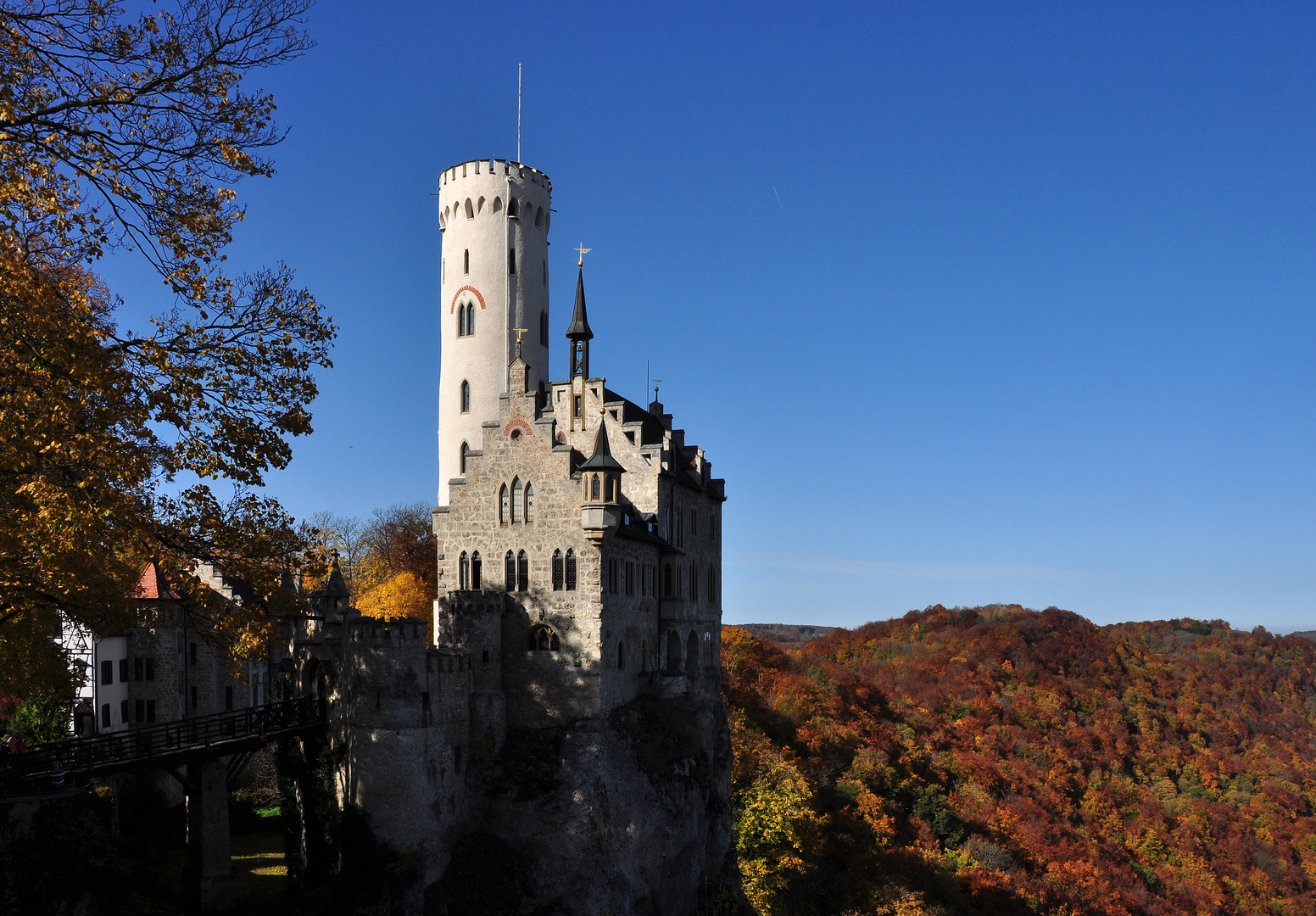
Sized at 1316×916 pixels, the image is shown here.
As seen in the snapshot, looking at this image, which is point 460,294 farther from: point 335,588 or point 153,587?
point 153,587

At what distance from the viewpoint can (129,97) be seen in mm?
17875

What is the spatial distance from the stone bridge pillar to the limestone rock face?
6513 millimetres

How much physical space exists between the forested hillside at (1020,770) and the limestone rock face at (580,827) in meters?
13.2

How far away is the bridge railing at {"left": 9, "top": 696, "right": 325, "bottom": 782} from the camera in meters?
27.3

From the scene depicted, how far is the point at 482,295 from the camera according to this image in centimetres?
5138

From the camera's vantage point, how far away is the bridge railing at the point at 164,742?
2730 centimetres

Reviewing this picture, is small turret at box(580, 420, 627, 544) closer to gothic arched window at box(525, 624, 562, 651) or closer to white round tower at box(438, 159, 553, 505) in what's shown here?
gothic arched window at box(525, 624, 562, 651)

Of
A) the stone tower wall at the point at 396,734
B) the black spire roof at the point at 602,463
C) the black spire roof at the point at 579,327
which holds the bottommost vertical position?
the stone tower wall at the point at 396,734

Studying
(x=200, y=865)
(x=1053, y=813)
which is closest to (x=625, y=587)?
(x=200, y=865)

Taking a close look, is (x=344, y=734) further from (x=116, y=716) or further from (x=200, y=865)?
(x=116, y=716)

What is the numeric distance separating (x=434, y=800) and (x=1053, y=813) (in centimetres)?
7026

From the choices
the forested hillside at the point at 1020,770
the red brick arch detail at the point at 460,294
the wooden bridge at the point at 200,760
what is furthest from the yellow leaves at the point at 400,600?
the forested hillside at the point at 1020,770

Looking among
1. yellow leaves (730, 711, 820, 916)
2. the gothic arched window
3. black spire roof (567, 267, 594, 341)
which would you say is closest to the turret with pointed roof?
black spire roof (567, 267, 594, 341)

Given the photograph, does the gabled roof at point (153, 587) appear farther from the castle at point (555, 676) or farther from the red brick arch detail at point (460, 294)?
the red brick arch detail at point (460, 294)
